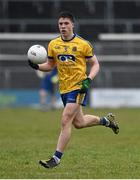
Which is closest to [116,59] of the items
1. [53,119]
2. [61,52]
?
[53,119]

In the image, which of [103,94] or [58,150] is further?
[103,94]

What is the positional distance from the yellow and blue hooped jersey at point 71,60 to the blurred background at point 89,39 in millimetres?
19530

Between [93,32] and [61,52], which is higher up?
[61,52]

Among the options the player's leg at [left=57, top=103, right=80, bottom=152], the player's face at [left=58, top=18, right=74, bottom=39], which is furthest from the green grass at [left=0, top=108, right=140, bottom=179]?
the player's face at [left=58, top=18, right=74, bottom=39]

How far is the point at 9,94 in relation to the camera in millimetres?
30297

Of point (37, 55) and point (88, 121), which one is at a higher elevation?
point (37, 55)

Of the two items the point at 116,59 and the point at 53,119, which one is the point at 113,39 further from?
the point at 53,119

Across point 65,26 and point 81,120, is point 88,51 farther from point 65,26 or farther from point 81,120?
point 81,120

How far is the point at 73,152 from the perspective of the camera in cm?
1173

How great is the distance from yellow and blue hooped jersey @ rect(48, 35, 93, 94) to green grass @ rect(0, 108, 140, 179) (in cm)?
121

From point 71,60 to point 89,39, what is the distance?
26.5 m

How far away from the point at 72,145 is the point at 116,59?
21.6 metres

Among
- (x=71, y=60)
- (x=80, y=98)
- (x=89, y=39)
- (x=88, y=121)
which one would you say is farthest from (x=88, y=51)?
(x=89, y=39)

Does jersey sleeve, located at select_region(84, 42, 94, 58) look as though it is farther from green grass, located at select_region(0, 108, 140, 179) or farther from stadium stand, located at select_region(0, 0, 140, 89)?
stadium stand, located at select_region(0, 0, 140, 89)
